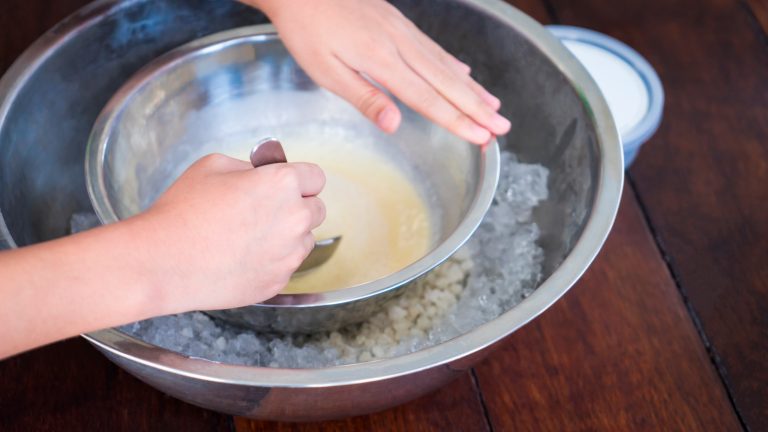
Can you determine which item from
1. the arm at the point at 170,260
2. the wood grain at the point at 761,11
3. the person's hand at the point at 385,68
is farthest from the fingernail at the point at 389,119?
the wood grain at the point at 761,11

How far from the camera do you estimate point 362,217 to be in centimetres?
61

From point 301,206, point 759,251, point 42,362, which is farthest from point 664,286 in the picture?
point 42,362

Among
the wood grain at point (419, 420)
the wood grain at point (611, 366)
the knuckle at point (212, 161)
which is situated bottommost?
the wood grain at point (611, 366)

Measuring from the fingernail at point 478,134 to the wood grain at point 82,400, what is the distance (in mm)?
251

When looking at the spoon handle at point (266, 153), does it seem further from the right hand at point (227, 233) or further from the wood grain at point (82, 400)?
the wood grain at point (82, 400)

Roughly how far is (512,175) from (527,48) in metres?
0.10

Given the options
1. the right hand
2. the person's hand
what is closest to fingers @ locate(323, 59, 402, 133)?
the person's hand

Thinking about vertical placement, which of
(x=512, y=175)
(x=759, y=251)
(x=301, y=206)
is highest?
(x=301, y=206)

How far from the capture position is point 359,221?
60 centimetres

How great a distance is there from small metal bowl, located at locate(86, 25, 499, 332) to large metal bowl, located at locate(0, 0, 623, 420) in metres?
0.04

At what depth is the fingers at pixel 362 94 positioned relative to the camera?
53 centimetres

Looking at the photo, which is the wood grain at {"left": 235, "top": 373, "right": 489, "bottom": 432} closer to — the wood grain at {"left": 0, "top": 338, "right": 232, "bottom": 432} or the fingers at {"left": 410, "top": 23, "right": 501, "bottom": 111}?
the wood grain at {"left": 0, "top": 338, "right": 232, "bottom": 432}

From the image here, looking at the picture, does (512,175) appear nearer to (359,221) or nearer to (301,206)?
(359,221)

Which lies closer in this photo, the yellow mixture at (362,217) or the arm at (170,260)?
the arm at (170,260)
